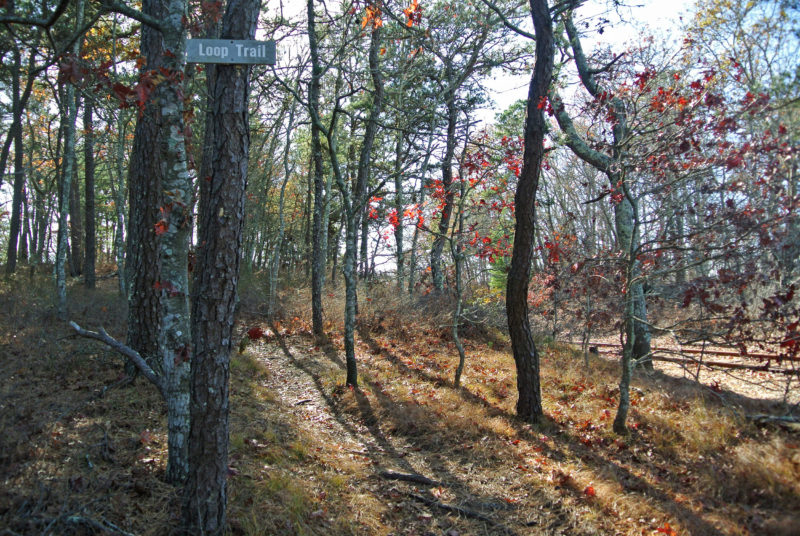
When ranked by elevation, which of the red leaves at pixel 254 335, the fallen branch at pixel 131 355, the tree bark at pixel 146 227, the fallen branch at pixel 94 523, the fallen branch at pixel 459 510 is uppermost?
the tree bark at pixel 146 227

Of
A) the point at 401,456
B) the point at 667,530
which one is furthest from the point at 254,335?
the point at 667,530

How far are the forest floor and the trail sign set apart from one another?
8.47 ft

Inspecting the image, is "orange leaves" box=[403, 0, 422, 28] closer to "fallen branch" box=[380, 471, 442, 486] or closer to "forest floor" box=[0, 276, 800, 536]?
"forest floor" box=[0, 276, 800, 536]

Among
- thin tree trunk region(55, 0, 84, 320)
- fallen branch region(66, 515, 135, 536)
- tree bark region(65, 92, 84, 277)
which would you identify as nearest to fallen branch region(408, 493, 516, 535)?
fallen branch region(66, 515, 135, 536)

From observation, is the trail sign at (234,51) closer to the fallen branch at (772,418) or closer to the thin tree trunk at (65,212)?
the fallen branch at (772,418)

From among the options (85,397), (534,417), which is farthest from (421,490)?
(85,397)

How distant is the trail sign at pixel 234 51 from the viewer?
3.06m

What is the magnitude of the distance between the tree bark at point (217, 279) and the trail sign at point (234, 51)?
10 cm

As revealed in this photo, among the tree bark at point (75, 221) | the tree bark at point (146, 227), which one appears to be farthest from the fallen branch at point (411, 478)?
the tree bark at point (75, 221)

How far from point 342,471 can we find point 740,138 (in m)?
5.29

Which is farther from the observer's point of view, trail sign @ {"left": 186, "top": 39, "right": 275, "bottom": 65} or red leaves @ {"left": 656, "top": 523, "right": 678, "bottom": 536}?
red leaves @ {"left": 656, "top": 523, "right": 678, "bottom": 536}

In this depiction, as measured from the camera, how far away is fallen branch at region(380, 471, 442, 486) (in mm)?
5004

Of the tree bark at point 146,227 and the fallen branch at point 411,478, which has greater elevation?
the tree bark at point 146,227

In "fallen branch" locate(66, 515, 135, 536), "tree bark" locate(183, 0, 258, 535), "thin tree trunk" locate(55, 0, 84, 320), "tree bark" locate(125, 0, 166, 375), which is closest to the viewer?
"fallen branch" locate(66, 515, 135, 536)
